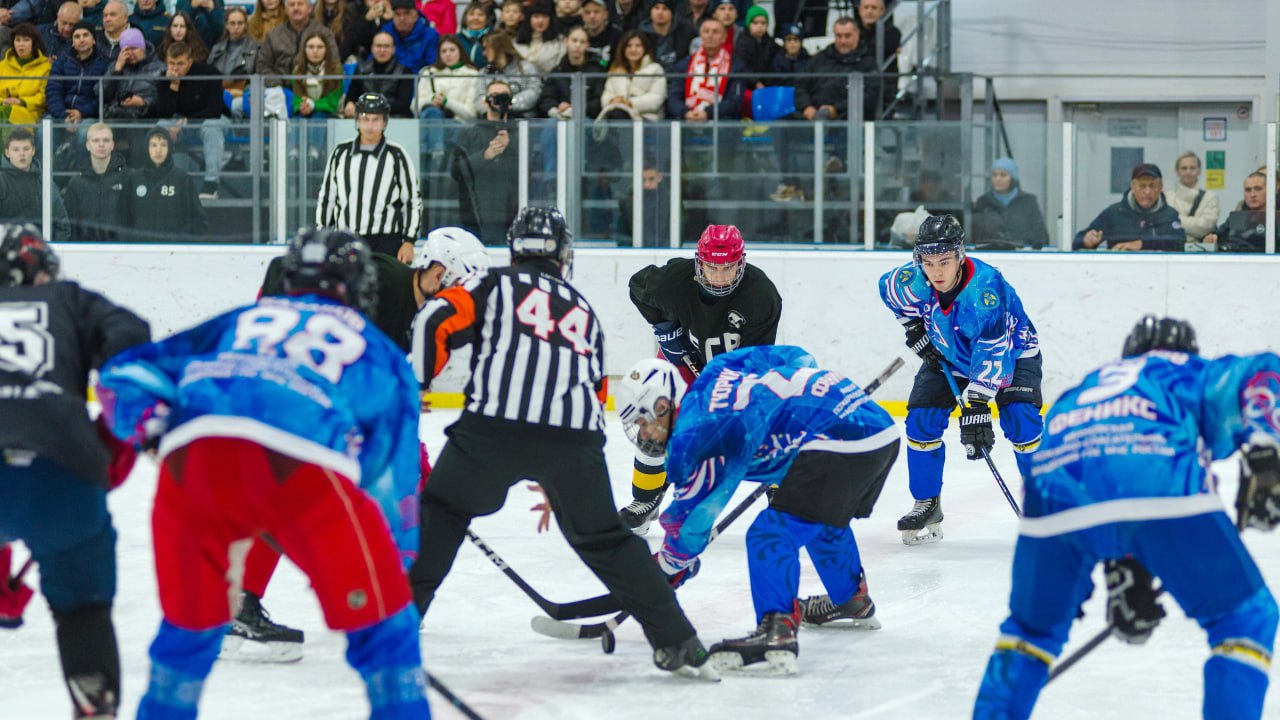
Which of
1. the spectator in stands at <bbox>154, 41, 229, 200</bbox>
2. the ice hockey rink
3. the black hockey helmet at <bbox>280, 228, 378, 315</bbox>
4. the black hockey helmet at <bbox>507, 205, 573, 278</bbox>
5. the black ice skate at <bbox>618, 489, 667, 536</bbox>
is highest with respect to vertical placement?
the spectator in stands at <bbox>154, 41, 229, 200</bbox>

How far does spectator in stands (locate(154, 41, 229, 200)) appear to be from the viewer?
870cm

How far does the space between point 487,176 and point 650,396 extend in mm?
4711

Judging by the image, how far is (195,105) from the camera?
913 cm

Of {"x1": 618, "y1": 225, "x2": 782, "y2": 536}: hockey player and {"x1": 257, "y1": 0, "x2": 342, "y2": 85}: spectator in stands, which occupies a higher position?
{"x1": 257, "y1": 0, "x2": 342, "y2": 85}: spectator in stands

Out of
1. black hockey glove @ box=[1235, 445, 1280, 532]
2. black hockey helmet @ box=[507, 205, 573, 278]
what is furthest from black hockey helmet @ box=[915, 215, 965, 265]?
black hockey glove @ box=[1235, 445, 1280, 532]

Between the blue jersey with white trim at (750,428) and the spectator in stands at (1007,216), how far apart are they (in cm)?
436

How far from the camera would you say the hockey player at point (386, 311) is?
4062 mm

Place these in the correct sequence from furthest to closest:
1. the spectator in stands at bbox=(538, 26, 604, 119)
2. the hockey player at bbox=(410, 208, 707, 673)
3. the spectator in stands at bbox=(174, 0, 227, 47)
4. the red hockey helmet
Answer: the spectator in stands at bbox=(174, 0, 227, 47), the spectator in stands at bbox=(538, 26, 604, 119), the red hockey helmet, the hockey player at bbox=(410, 208, 707, 673)

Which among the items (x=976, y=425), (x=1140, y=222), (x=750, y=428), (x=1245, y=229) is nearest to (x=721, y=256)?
(x=976, y=425)

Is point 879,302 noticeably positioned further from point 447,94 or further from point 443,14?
point 443,14

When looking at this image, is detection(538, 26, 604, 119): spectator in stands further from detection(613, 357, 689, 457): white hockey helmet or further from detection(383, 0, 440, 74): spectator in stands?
detection(613, 357, 689, 457): white hockey helmet

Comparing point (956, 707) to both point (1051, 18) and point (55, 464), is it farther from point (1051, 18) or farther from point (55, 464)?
point (1051, 18)

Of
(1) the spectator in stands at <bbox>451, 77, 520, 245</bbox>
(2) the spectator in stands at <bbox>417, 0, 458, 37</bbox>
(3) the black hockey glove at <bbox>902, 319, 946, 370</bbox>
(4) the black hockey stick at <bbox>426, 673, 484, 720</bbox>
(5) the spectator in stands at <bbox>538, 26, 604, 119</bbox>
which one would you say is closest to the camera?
(4) the black hockey stick at <bbox>426, 673, 484, 720</bbox>

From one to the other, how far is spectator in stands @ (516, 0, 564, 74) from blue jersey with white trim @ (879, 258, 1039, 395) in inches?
159
